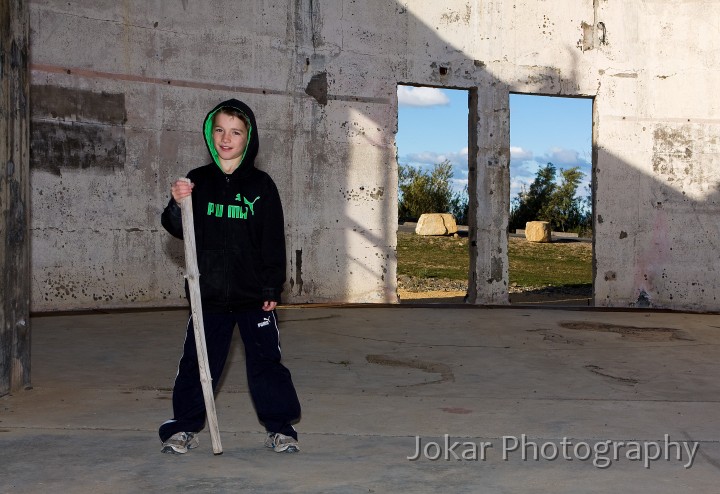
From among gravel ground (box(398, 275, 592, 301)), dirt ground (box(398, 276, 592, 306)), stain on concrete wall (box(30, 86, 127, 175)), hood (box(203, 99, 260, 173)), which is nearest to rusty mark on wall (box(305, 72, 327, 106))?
stain on concrete wall (box(30, 86, 127, 175))

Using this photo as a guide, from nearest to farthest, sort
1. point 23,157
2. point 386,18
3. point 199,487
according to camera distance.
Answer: point 199,487, point 23,157, point 386,18

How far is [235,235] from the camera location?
3811mm

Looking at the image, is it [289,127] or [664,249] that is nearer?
[289,127]

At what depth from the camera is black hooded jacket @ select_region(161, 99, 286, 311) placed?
379cm

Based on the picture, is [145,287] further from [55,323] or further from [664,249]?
[664,249]

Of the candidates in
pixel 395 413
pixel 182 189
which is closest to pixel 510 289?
pixel 395 413

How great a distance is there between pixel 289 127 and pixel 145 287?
2.36 m

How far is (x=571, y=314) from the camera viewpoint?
9555mm

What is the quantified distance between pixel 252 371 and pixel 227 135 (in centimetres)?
98

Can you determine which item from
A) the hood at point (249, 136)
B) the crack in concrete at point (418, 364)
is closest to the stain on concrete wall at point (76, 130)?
the crack in concrete at point (418, 364)

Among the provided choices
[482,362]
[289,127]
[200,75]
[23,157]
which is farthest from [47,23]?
[482,362]

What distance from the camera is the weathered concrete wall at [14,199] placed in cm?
475

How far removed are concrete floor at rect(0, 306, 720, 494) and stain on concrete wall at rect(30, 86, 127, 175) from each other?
74.6 inches

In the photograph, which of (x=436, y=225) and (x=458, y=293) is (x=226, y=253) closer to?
(x=458, y=293)
